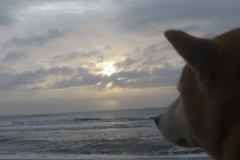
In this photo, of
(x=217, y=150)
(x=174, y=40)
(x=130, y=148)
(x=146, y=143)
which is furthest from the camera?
(x=146, y=143)

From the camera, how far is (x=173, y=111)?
99.1 inches

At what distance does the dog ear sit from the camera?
144 centimetres

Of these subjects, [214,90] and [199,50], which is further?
[214,90]

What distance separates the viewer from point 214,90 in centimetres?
163

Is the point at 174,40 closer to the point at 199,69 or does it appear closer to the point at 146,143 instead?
the point at 199,69

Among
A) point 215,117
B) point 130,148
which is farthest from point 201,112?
point 130,148

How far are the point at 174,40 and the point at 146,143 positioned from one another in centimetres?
1146

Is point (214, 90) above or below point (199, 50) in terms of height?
below

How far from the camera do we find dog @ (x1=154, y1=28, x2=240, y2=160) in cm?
148

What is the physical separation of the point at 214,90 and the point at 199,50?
306 mm

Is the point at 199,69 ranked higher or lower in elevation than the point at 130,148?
higher

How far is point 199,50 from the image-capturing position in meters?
1.45

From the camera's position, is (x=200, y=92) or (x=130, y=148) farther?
(x=130, y=148)

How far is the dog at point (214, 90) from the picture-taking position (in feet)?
4.84
